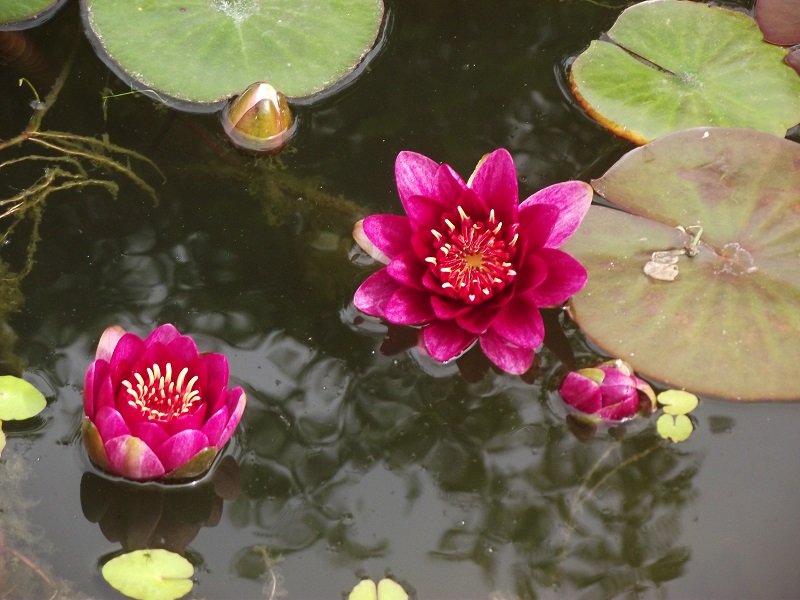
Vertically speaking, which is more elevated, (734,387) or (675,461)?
(734,387)

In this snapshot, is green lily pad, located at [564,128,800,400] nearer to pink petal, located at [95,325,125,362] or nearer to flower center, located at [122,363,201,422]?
flower center, located at [122,363,201,422]

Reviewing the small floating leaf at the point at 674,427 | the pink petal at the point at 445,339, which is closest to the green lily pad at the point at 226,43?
the pink petal at the point at 445,339

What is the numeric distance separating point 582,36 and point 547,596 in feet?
7.34

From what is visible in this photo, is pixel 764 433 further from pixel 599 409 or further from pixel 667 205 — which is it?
pixel 667 205

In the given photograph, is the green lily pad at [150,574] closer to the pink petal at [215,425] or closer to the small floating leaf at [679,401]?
the pink petal at [215,425]

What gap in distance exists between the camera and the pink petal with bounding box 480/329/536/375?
2338 millimetres

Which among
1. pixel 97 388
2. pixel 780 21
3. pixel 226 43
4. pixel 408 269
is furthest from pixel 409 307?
pixel 780 21

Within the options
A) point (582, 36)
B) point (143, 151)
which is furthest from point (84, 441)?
point (582, 36)

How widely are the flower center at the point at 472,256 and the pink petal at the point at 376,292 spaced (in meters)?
0.17

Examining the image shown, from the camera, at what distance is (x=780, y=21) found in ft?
10.2

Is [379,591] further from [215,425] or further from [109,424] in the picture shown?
[109,424]

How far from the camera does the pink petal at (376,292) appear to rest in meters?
2.39

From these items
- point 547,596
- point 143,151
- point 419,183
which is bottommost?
point 547,596

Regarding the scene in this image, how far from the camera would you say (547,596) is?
2082 millimetres
